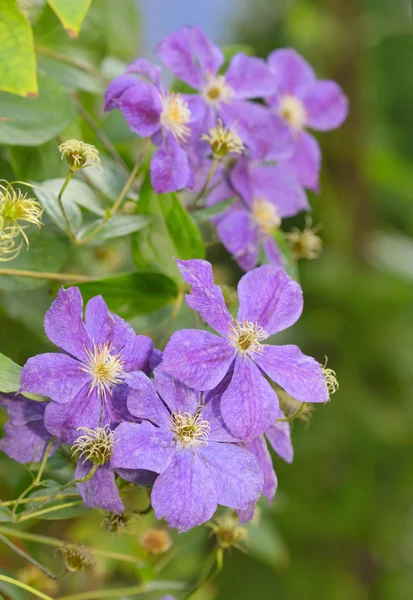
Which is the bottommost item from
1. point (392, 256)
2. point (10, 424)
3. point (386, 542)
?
point (386, 542)

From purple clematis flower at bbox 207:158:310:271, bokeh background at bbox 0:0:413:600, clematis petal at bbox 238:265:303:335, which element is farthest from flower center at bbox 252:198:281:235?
bokeh background at bbox 0:0:413:600

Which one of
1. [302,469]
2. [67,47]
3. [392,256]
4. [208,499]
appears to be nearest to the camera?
[208,499]

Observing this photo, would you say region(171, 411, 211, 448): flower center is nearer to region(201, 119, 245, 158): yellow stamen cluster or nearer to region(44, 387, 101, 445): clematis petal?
region(44, 387, 101, 445): clematis petal

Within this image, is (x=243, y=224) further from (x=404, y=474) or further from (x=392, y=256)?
(x=404, y=474)

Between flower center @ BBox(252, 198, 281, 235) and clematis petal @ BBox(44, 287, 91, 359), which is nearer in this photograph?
clematis petal @ BBox(44, 287, 91, 359)

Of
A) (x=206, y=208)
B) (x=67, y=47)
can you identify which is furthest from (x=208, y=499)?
(x=67, y=47)

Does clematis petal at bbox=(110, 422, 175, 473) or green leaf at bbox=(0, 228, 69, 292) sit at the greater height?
clematis petal at bbox=(110, 422, 175, 473)

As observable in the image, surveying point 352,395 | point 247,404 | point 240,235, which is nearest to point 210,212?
point 240,235
